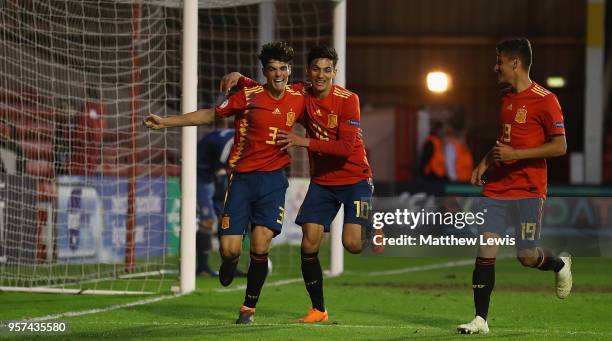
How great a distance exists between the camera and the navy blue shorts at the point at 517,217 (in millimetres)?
8195

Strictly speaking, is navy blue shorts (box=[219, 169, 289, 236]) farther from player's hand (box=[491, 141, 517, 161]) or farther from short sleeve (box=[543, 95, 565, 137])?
short sleeve (box=[543, 95, 565, 137])

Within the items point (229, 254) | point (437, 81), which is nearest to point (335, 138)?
point (229, 254)

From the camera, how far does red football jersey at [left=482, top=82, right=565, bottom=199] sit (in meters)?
8.06

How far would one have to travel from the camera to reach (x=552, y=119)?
26.3 ft

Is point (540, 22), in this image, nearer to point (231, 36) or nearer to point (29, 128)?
point (231, 36)

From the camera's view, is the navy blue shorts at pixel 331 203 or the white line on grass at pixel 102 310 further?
the white line on grass at pixel 102 310

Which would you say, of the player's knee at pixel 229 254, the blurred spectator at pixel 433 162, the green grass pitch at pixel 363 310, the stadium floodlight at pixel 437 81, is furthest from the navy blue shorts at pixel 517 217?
the stadium floodlight at pixel 437 81

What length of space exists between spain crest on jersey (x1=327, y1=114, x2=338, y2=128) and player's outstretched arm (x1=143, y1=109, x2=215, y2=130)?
0.82m

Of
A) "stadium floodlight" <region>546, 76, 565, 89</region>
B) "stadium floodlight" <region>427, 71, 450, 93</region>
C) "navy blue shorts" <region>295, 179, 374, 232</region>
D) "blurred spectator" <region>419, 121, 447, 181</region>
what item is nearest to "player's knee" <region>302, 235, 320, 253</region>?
"navy blue shorts" <region>295, 179, 374, 232</region>

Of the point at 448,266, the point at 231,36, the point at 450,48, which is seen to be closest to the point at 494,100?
the point at 450,48

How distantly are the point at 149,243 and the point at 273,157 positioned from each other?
7171 mm

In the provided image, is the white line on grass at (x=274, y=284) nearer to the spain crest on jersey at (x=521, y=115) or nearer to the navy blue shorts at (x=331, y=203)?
the navy blue shorts at (x=331, y=203)

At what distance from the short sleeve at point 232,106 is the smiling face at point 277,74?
22 centimetres

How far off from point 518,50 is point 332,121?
56.1 inches
